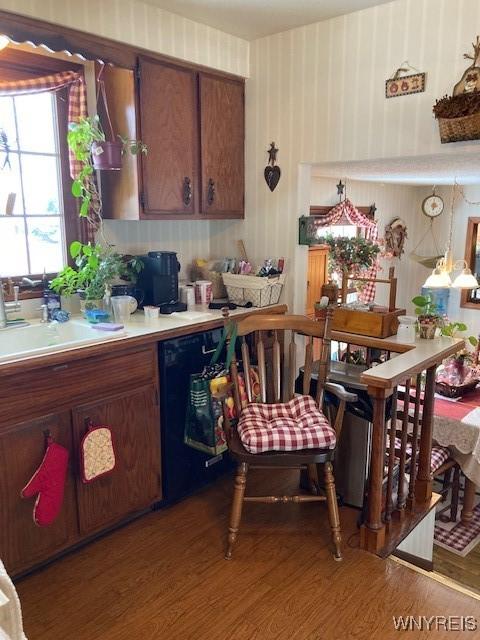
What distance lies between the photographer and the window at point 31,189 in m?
2.40

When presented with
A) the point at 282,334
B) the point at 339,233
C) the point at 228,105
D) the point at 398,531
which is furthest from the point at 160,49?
the point at 339,233

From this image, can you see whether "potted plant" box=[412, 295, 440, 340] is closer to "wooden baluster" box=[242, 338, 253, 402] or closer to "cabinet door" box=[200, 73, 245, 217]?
"wooden baluster" box=[242, 338, 253, 402]

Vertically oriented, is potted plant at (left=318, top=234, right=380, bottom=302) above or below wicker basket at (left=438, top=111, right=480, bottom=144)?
below

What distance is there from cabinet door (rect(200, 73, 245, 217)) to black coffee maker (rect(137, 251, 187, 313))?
412mm

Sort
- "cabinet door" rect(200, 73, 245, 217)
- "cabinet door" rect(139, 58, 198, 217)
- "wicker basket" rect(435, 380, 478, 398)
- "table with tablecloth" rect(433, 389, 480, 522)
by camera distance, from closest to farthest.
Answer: "cabinet door" rect(139, 58, 198, 217) < "cabinet door" rect(200, 73, 245, 217) < "table with tablecloth" rect(433, 389, 480, 522) < "wicker basket" rect(435, 380, 478, 398)

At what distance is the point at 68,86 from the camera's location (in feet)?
8.09

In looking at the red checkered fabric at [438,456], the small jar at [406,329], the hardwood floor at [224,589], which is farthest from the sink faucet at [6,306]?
the red checkered fabric at [438,456]

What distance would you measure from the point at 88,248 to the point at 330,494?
1.54m

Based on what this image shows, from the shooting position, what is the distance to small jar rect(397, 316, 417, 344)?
2469 mm

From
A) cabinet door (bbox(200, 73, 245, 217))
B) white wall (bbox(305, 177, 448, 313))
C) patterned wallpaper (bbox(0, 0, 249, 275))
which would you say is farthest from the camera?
white wall (bbox(305, 177, 448, 313))

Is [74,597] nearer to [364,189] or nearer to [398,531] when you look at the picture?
→ [398,531]

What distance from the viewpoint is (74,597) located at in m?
1.91

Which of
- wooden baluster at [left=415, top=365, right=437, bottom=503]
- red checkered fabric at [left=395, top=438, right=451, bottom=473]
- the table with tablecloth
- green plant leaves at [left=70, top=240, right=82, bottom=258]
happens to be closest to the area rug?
the table with tablecloth

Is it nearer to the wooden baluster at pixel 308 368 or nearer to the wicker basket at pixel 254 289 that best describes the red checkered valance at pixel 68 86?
the wicker basket at pixel 254 289
